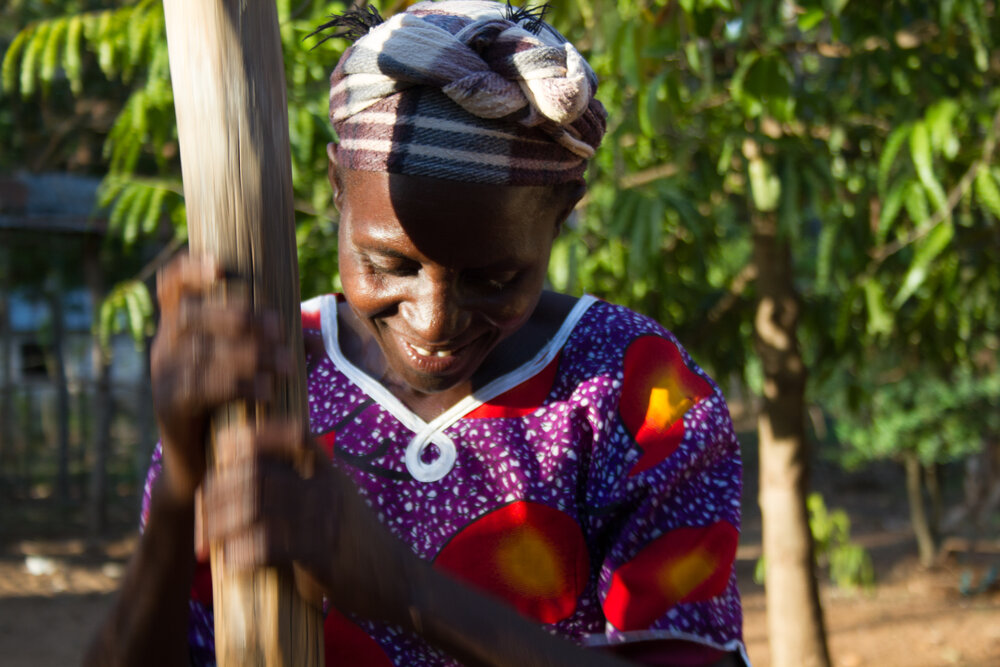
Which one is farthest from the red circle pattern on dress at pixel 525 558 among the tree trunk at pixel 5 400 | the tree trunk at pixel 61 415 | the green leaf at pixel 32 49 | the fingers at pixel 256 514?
the tree trunk at pixel 5 400

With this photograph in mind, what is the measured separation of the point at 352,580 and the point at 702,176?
2.87 metres

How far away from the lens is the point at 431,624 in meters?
1.00

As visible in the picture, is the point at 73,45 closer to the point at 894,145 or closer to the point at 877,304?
the point at 894,145

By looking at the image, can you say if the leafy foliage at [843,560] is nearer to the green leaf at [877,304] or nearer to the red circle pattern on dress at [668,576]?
the green leaf at [877,304]

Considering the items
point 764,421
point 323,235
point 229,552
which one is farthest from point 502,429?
point 764,421

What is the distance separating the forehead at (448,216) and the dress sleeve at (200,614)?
17.1 inches

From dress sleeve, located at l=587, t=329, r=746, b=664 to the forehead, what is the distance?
0.93 ft

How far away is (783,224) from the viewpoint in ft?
10.2

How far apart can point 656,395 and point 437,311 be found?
13.2 inches

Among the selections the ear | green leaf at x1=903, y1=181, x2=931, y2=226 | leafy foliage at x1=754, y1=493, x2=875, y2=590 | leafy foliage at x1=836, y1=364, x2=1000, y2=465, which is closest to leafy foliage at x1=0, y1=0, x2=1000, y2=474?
green leaf at x1=903, y1=181, x2=931, y2=226

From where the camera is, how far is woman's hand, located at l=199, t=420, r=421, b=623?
900mm

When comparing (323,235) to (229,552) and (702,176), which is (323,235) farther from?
(229,552)

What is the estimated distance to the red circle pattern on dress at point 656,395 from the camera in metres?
1.27

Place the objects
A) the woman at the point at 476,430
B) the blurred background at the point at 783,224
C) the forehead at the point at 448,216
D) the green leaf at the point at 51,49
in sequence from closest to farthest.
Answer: the woman at the point at 476,430, the forehead at the point at 448,216, the blurred background at the point at 783,224, the green leaf at the point at 51,49
